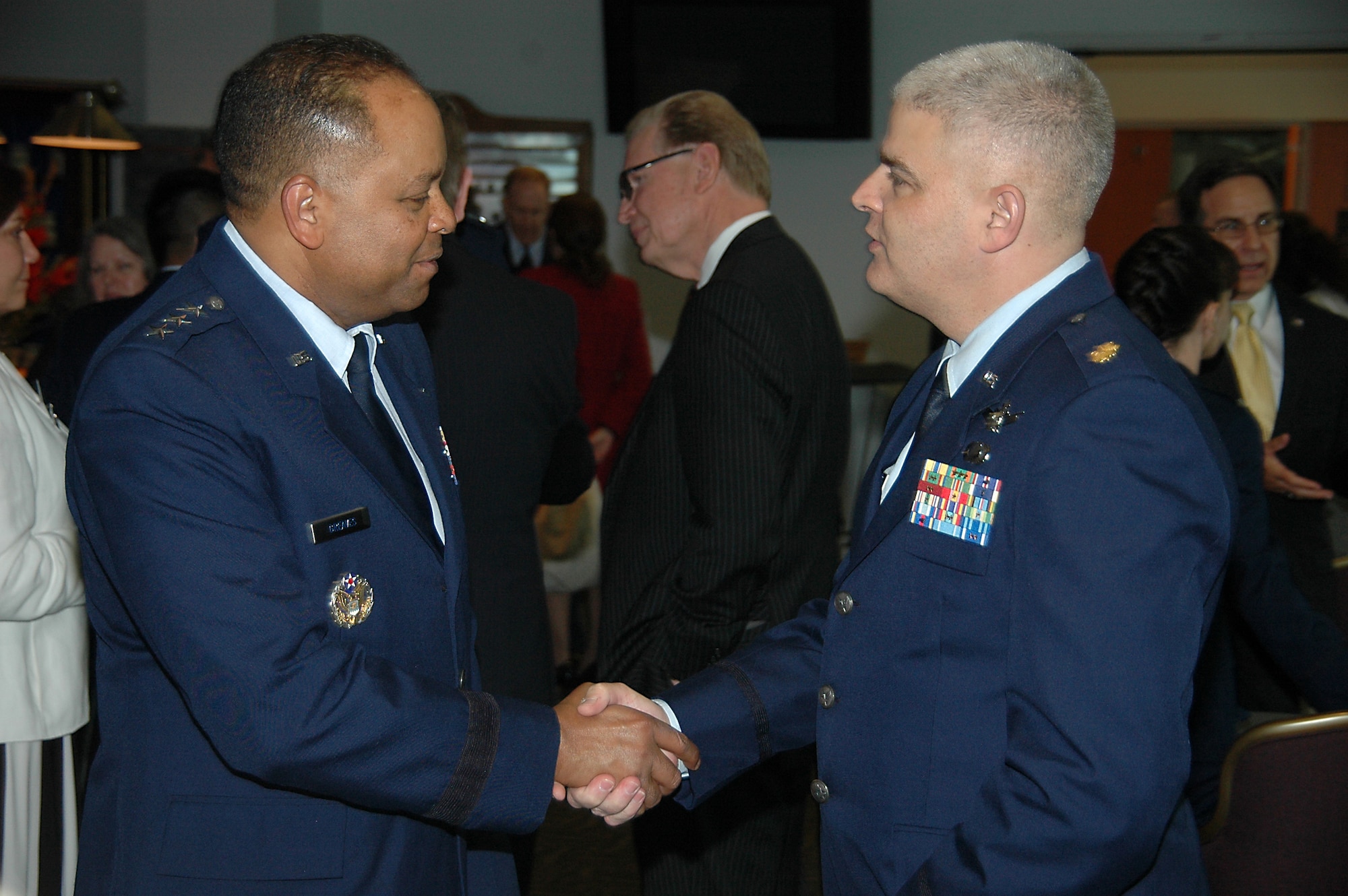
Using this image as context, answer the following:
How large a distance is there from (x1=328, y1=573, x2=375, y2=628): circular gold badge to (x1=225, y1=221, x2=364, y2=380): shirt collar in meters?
0.26

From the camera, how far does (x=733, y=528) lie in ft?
7.35

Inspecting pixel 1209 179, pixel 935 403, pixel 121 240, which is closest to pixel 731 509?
pixel 935 403

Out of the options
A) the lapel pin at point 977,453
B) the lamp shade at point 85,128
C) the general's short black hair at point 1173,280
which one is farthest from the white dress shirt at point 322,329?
the lamp shade at point 85,128

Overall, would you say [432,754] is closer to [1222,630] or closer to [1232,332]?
[1222,630]

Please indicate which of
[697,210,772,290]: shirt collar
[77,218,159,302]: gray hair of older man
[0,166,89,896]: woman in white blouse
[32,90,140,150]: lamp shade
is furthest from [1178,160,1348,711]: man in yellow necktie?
[32,90,140,150]: lamp shade

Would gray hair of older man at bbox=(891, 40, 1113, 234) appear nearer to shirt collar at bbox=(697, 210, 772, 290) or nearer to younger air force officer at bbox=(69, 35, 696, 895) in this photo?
younger air force officer at bbox=(69, 35, 696, 895)

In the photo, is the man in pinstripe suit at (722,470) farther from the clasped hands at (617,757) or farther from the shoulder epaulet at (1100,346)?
the shoulder epaulet at (1100,346)

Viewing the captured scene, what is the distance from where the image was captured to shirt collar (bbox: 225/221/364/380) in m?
1.47

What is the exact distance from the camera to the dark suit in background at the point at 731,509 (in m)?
2.25

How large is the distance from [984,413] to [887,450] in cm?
26

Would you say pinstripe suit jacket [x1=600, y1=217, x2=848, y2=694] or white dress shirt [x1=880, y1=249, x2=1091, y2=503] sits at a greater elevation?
white dress shirt [x1=880, y1=249, x2=1091, y2=503]

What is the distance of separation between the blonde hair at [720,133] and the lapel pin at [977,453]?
1.34 meters

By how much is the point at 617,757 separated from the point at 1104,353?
34.4 inches

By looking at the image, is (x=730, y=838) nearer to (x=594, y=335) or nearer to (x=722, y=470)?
(x=722, y=470)
